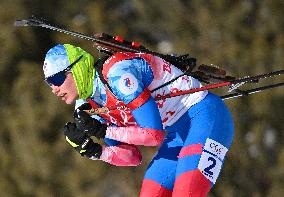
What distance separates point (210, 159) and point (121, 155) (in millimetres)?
712

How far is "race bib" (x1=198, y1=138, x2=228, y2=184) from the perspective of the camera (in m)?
5.20

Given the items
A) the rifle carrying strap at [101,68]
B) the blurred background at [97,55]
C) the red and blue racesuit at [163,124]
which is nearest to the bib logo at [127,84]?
the red and blue racesuit at [163,124]

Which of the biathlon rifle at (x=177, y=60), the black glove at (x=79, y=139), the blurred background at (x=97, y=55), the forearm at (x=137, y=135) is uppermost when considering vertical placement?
the blurred background at (x=97, y=55)

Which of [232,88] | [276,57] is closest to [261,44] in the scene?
[276,57]

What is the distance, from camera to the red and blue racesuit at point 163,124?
505 cm

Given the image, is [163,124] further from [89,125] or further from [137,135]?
[89,125]

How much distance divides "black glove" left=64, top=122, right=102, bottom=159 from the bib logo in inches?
18.3

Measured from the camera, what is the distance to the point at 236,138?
43.3ft

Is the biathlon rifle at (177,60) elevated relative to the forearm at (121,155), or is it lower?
elevated

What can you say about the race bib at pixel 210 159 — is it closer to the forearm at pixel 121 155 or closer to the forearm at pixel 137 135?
the forearm at pixel 137 135

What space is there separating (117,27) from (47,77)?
28.8ft

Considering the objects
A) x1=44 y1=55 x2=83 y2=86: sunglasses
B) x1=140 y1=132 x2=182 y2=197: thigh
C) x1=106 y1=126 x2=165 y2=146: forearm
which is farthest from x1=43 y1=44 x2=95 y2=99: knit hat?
x1=140 y1=132 x2=182 y2=197: thigh

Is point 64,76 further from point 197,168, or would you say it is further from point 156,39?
point 156,39

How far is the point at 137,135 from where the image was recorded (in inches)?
201
